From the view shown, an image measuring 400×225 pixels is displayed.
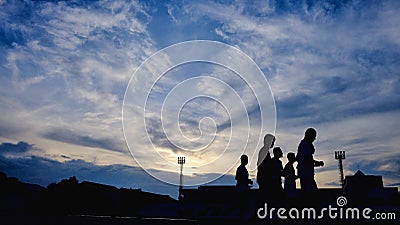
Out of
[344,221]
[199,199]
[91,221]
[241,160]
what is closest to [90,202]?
[199,199]

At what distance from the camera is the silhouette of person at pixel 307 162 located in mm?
8680

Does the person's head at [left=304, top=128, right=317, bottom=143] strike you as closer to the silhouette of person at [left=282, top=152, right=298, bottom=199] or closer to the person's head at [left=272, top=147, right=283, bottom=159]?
the person's head at [left=272, top=147, right=283, bottom=159]

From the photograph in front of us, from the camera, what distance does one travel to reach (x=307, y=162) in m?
8.77

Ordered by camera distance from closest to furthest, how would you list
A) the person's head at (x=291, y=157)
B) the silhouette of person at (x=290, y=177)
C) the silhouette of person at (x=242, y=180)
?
the silhouette of person at (x=290, y=177), the silhouette of person at (x=242, y=180), the person's head at (x=291, y=157)

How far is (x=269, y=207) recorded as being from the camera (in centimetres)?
898

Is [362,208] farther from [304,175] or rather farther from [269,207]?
[269,207]

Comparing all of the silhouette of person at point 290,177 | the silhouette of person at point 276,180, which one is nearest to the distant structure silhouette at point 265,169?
the silhouette of person at point 276,180

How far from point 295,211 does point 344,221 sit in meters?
1.15

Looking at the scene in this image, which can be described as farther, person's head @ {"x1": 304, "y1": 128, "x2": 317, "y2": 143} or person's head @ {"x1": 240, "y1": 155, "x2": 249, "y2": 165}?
person's head @ {"x1": 240, "y1": 155, "x2": 249, "y2": 165}

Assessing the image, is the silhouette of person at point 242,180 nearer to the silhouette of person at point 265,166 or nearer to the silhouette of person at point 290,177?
the silhouette of person at point 265,166

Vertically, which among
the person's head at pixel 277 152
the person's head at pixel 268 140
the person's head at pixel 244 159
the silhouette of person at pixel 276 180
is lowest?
the silhouette of person at pixel 276 180

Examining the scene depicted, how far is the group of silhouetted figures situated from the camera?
8750mm

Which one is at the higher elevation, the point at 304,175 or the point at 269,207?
the point at 304,175

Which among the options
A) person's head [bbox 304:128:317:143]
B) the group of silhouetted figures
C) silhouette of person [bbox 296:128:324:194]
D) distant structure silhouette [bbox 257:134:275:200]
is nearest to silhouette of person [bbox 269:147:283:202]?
the group of silhouetted figures
